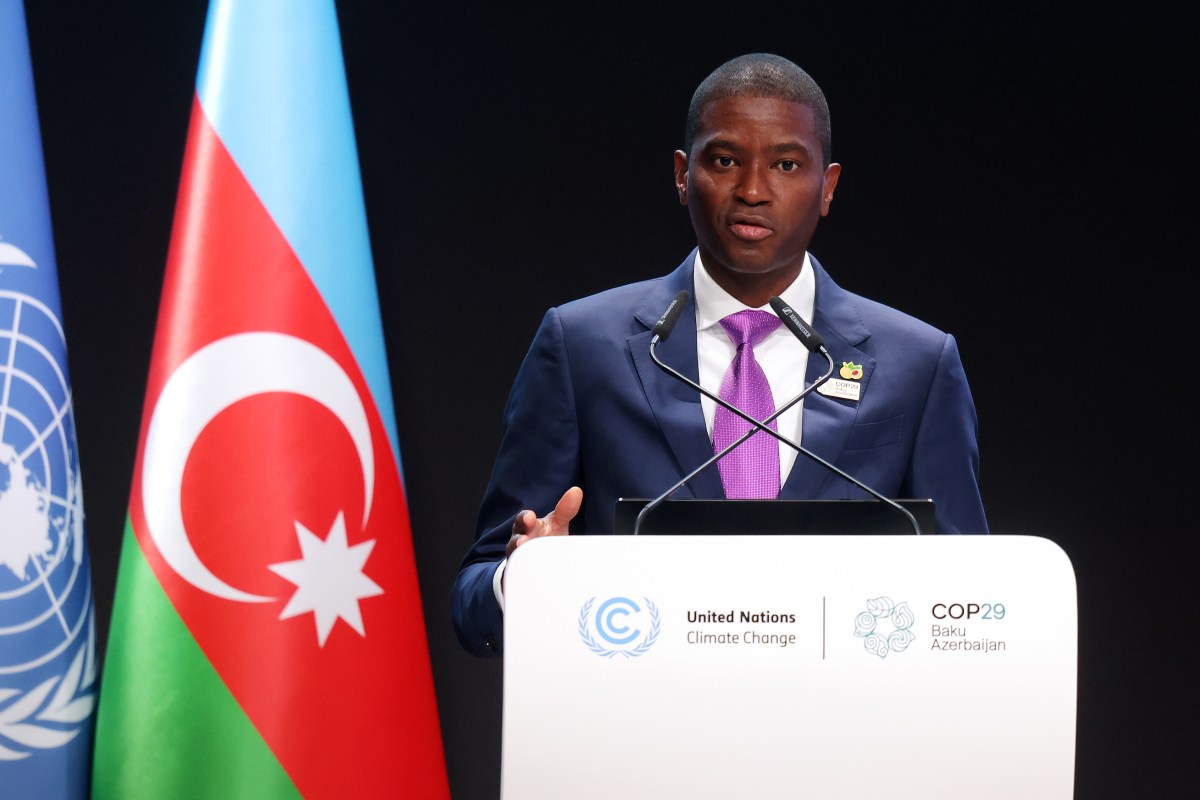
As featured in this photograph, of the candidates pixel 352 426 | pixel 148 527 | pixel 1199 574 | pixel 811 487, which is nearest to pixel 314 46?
pixel 352 426

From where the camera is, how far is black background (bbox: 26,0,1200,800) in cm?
307

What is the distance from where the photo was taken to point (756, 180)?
1.67m

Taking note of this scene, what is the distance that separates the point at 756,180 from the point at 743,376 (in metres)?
0.26

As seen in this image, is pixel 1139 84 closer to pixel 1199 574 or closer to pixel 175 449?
pixel 1199 574

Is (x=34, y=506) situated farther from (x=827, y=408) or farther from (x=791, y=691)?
(x=791, y=691)

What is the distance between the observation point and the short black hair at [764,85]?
5.56 feet

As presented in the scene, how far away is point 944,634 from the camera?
1036mm

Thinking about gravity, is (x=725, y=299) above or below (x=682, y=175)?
below

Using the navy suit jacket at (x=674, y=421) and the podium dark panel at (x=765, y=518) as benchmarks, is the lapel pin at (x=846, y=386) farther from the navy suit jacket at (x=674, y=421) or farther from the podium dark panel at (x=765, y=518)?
the podium dark panel at (x=765, y=518)

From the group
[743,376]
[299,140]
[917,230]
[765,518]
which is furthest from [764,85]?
[917,230]

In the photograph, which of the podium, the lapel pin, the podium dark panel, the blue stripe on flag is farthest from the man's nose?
the blue stripe on flag

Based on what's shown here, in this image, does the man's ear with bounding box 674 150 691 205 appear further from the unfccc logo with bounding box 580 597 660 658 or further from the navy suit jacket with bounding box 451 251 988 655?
the unfccc logo with bounding box 580 597 660 658

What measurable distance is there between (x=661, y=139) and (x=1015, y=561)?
2.19 m

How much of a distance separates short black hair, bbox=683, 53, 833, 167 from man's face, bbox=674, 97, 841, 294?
11 mm
